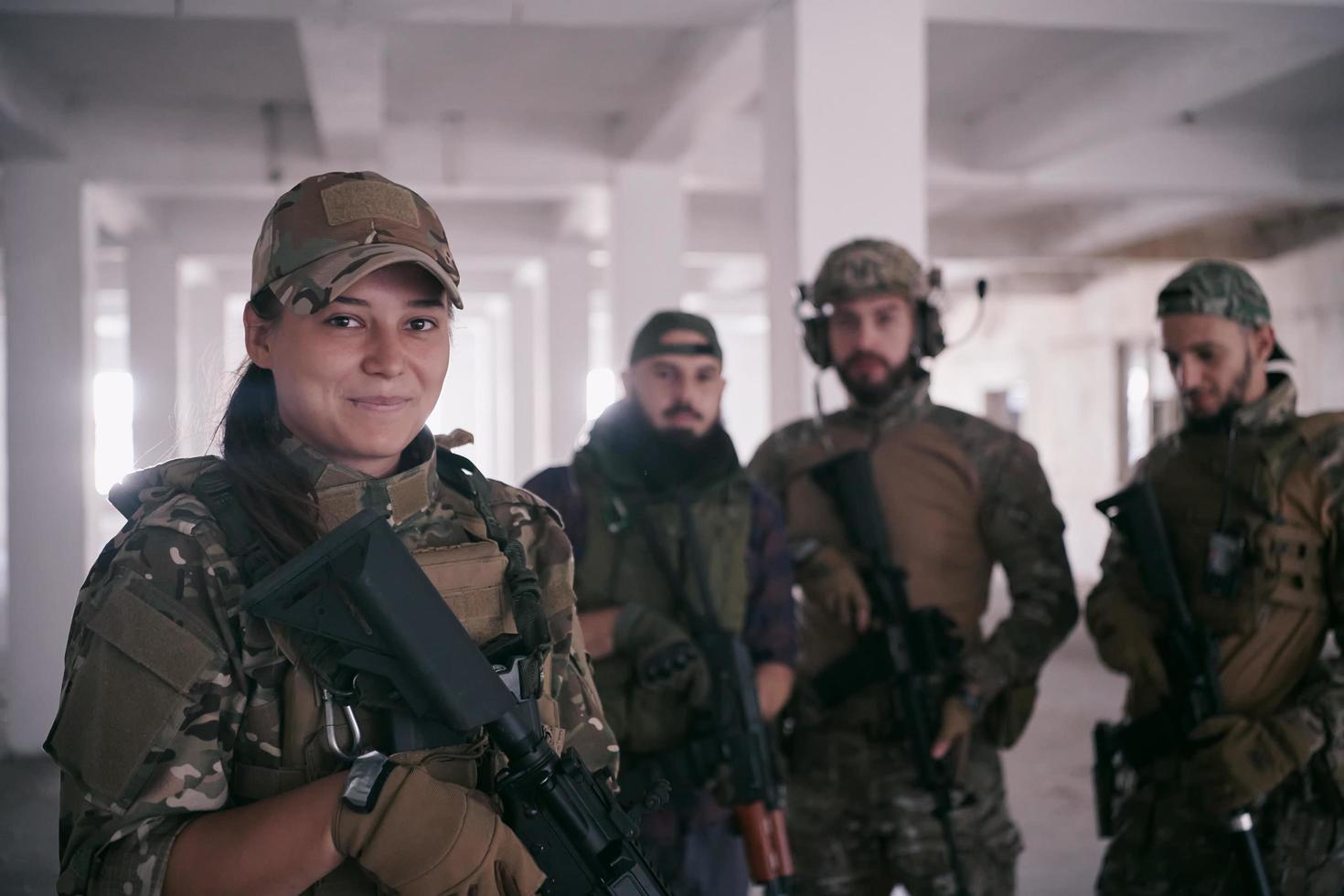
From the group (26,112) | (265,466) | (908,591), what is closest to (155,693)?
(265,466)

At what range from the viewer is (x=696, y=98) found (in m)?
5.47

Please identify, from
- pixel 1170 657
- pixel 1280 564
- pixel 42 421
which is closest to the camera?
pixel 1280 564

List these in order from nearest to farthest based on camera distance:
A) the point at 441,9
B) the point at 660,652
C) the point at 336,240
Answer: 1. the point at 336,240
2. the point at 660,652
3. the point at 441,9

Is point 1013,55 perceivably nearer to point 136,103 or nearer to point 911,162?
point 911,162

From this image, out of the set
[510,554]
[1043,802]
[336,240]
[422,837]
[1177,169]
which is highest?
[1177,169]

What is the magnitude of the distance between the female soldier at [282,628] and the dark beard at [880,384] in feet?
4.65

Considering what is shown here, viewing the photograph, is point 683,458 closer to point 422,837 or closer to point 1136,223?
point 422,837

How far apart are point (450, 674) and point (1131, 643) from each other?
1.74 meters

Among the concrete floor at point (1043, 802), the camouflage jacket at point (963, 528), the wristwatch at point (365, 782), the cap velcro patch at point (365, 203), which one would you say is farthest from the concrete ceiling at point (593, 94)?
the wristwatch at point (365, 782)

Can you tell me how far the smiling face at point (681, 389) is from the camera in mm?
2475

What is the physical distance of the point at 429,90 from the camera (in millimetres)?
6176

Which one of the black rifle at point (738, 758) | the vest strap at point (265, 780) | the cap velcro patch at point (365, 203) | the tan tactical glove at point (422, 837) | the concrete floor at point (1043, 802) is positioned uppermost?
the cap velcro patch at point (365, 203)

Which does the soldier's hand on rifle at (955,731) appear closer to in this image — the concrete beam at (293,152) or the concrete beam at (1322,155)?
the concrete beam at (293,152)

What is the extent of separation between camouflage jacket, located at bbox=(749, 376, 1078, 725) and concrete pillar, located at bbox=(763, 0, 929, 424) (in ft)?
3.55
